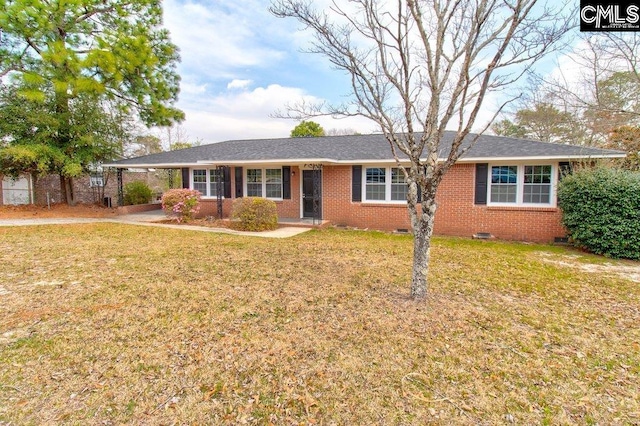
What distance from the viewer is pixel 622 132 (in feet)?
48.8

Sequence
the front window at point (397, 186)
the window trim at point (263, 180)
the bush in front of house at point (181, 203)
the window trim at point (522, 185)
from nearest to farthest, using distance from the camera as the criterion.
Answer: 1. the window trim at point (522, 185)
2. the front window at point (397, 186)
3. the bush in front of house at point (181, 203)
4. the window trim at point (263, 180)

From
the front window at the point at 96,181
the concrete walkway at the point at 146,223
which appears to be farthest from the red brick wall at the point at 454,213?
the front window at the point at 96,181

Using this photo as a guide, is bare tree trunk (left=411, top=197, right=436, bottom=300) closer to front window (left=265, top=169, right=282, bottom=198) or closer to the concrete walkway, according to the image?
the concrete walkway

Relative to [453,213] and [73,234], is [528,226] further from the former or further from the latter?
[73,234]

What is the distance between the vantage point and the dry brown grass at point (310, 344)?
253cm

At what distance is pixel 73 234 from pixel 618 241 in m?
15.4

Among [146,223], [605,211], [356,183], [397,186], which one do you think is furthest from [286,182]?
[605,211]

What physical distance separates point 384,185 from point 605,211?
20.2ft

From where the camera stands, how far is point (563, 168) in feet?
31.2

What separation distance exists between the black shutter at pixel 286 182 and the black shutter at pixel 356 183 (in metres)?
2.87

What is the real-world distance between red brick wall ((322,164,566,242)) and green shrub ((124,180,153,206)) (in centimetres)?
1140

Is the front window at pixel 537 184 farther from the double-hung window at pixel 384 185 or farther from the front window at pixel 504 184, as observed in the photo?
the double-hung window at pixel 384 185

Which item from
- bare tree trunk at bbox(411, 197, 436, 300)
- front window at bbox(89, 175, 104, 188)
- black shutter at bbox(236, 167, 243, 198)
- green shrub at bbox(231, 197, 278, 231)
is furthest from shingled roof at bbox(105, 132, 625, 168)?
bare tree trunk at bbox(411, 197, 436, 300)

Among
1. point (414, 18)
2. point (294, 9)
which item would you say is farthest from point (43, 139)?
point (414, 18)
